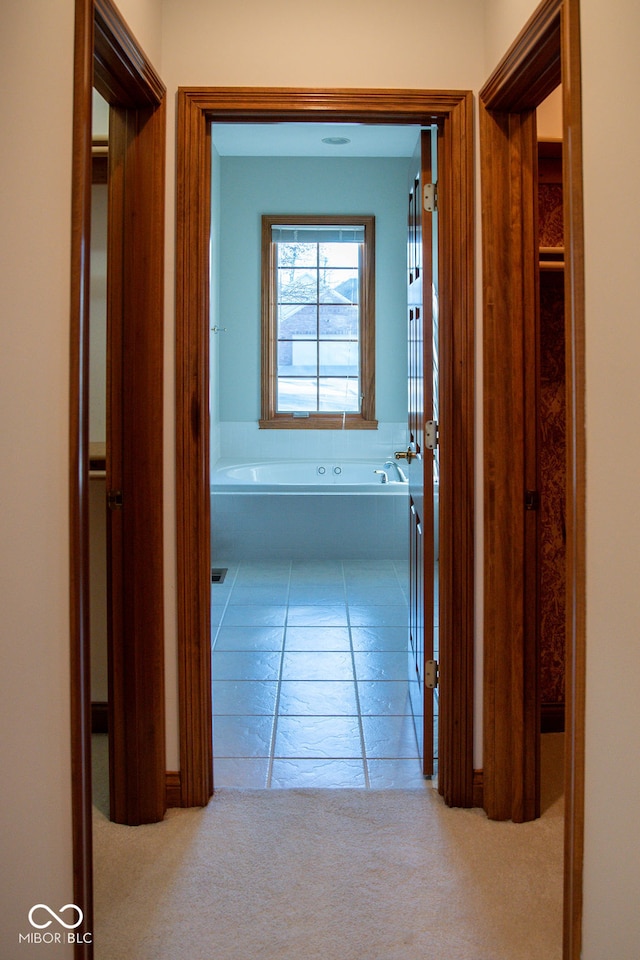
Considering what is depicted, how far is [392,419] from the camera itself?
716cm

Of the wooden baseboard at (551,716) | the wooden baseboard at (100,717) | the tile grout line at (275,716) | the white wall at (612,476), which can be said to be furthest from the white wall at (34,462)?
the wooden baseboard at (551,716)

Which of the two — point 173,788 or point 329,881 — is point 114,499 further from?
point 329,881

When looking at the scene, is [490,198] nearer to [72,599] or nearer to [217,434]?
[72,599]

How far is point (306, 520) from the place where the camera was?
6062 millimetres

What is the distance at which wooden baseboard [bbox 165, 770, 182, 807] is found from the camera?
2738mm

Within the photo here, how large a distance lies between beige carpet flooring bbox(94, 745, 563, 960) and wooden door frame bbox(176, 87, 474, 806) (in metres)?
0.20

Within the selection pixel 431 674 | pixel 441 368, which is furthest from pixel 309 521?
pixel 441 368

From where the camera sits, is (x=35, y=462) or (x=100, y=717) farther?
(x=100, y=717)

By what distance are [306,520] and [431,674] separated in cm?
316

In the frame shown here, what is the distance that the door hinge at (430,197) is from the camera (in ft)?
9.39

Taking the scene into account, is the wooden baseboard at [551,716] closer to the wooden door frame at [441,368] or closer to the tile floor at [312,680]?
the tile floor at [312,680]

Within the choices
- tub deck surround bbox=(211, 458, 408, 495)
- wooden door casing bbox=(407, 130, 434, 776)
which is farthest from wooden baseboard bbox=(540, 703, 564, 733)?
tub deck surround bbox=(211, 458, 408, 495)

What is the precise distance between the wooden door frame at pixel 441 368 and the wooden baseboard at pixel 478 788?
22mm

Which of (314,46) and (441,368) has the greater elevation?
(314,46)
